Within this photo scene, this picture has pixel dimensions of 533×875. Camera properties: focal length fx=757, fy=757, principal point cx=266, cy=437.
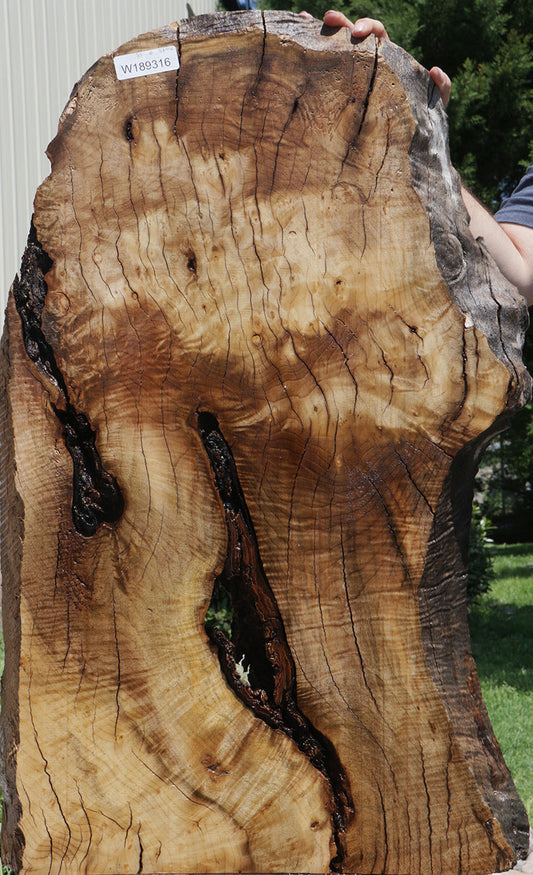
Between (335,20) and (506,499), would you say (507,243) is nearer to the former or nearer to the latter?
(335,20)

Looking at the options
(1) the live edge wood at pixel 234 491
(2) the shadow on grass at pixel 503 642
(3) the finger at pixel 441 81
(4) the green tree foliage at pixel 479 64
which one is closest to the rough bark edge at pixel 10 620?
(1) the live edge wood at pixel 234 491

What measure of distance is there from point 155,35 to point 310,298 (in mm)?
672

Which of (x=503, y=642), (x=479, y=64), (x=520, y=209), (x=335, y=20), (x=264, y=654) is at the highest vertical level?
(x=479, y=64)

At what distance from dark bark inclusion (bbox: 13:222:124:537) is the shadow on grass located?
3864mm

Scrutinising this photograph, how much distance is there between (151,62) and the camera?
1.65m

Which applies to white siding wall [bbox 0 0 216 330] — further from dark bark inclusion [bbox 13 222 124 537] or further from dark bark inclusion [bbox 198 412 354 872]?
dark bark inclusion [bbox 198 412 354 872]

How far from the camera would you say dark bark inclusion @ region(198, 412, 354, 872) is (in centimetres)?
168

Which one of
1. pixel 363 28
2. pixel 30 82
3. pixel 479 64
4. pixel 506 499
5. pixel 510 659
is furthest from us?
pixel 506 499

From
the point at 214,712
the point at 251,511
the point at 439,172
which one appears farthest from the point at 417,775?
the point at 439,172

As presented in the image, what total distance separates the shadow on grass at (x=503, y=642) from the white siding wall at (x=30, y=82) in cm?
405

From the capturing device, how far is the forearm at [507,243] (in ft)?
6.20

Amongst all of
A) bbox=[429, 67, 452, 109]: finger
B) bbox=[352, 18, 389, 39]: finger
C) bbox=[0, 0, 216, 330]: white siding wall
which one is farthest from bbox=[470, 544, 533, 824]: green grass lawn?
bbox=[0, 0, 216, 330]: white siding wall

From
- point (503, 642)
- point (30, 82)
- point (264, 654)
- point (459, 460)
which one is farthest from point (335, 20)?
point (503, 642)

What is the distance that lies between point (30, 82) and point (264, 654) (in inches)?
178
